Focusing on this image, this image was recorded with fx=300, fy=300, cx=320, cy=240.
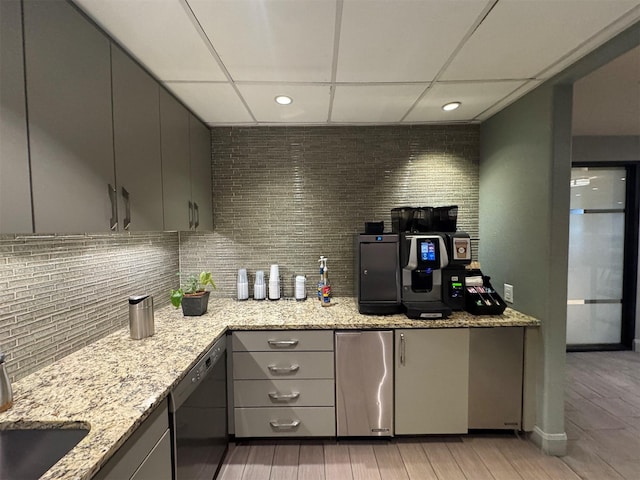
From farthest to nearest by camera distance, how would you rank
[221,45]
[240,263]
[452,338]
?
[240,263] < [452,338] < [221,45]

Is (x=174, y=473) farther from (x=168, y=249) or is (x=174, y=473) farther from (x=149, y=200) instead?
(x=168, y=249)

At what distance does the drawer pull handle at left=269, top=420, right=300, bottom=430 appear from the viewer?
203 cm

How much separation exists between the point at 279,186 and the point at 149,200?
3.98 ft

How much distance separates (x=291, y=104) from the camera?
216cm

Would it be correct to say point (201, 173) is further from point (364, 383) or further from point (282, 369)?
point (364, 383)

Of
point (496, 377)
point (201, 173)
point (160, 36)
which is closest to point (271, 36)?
point (160, 36)

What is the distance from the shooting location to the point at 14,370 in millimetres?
1236

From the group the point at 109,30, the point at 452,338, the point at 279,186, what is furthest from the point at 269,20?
the point at 452,338

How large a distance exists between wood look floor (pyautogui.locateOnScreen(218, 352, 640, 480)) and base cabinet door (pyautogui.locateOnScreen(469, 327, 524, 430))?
0.56 feet

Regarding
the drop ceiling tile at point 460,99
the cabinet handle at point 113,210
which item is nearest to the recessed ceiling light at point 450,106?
the drop ceiling tile at point 460,99

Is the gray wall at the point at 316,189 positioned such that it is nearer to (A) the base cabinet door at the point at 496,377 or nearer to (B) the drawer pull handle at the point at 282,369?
(B) the drawer pull handle at the point at 282,369

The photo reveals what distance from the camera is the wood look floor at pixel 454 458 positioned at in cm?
182

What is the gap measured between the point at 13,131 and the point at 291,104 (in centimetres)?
158

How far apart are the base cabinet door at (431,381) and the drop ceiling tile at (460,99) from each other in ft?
5.22
